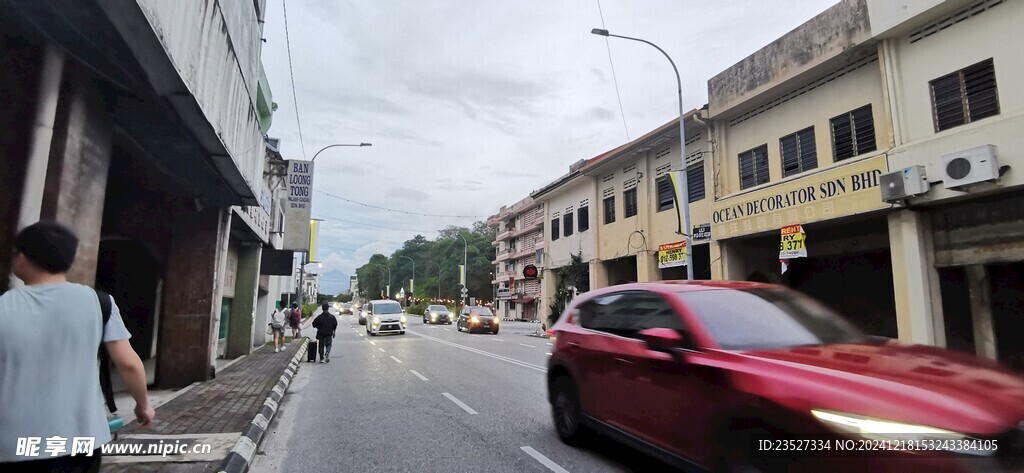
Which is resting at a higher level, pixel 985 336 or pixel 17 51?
pixel 17 51

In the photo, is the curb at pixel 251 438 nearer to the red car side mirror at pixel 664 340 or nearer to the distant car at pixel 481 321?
the red car side mirror at pixel 664 340

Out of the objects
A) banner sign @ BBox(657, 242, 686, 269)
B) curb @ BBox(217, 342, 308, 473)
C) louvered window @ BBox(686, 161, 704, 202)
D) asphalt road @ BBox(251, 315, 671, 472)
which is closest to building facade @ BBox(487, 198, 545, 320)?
banner sign @ BBox(657, 242, 686, 269)

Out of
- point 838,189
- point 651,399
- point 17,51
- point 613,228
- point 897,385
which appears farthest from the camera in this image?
point 613,228

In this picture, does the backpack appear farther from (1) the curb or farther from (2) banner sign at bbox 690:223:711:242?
(2) banner sign at bbox 690:223:711:242

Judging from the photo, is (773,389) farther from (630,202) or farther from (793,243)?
(630,202)

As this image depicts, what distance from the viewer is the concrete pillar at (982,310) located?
1148cm

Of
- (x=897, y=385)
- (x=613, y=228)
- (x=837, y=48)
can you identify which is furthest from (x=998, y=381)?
(x=613, y=228)

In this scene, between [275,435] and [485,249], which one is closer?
[275,435]

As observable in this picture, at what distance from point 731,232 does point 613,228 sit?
8.14 metres

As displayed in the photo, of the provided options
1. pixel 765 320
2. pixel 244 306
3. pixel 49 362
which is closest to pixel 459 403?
pixel 765 320

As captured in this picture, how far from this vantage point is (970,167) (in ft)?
35.0

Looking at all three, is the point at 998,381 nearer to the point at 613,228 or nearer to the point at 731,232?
the point at 731,232

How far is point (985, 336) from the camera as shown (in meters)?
11.5

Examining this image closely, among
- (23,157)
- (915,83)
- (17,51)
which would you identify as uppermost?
(915,83)
